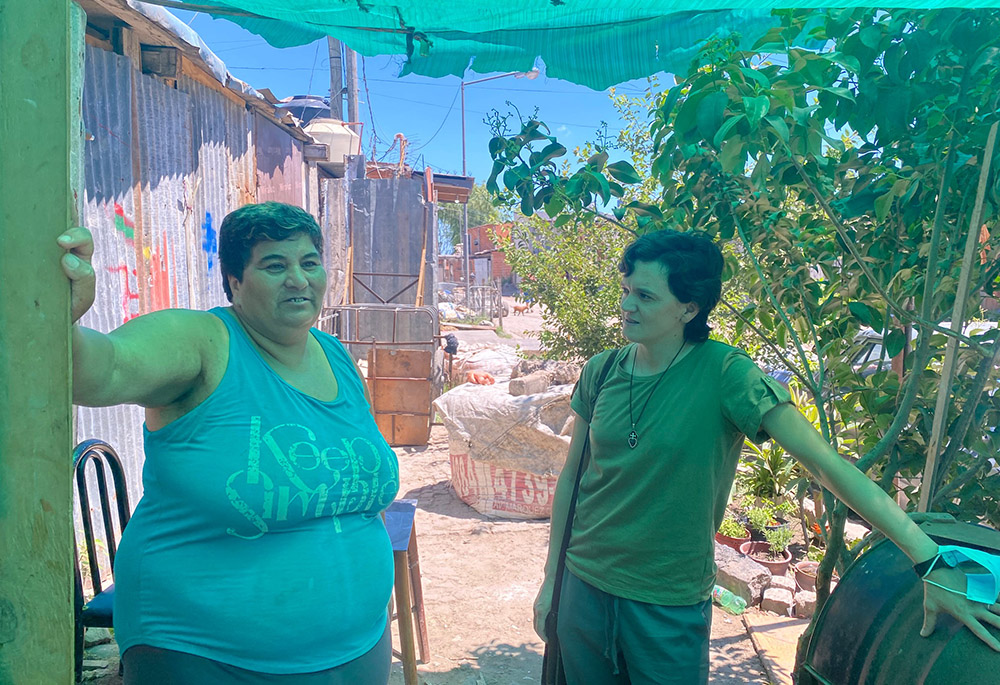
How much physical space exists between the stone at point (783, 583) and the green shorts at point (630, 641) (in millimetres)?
2702

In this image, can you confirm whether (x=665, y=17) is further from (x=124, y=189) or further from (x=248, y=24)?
(x=124, y=189)

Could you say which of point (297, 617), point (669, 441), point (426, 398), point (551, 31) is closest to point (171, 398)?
point (297, 617)

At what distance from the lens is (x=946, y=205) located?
6.61ft

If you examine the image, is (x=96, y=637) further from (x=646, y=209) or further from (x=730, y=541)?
(x=730, y=541)

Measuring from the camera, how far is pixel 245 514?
140 centimetres

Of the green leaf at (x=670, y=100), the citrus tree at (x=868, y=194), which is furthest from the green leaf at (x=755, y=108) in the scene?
the green leaf at (x=670, y=100)

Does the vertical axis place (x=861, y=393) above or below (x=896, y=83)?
below

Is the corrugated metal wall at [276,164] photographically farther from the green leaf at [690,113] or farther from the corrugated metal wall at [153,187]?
the green leaf at [690,113]

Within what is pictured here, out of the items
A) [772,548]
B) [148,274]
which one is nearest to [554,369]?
[772,548]

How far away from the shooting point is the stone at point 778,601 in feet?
13.4

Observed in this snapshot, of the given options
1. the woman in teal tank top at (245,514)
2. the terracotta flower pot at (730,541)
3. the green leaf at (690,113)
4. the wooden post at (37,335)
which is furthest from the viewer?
the terracotta flower pot at (730,541)

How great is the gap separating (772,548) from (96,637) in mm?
4004

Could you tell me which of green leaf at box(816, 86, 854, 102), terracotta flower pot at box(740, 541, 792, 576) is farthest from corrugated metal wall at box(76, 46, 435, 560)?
terracotta flower pot at box(740, 541, 792, 576)

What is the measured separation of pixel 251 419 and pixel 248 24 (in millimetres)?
1273
